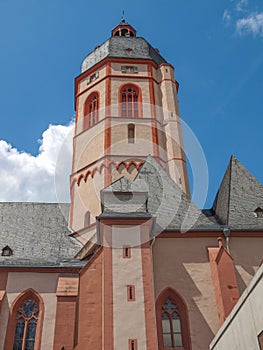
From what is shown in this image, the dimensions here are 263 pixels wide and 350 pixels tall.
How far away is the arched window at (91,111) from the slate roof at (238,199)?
8.80 m

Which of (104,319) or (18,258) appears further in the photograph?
(18,258)

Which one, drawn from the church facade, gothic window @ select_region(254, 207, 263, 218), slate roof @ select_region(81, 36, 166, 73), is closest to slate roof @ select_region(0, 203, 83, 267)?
the church facade

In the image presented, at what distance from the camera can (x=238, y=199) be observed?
17.5 meters

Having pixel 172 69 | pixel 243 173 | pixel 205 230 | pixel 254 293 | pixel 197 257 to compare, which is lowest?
pixel 254 293

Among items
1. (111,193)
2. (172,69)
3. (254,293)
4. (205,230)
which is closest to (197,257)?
(205,230)

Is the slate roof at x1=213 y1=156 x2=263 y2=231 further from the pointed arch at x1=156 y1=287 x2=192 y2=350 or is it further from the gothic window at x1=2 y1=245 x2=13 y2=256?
the gothic window at x1=2 y1=245 x2=13 y2=256

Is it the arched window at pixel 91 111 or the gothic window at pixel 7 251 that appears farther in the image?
the arched window at pixel 91 111

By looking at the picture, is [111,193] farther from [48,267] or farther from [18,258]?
[18,258]

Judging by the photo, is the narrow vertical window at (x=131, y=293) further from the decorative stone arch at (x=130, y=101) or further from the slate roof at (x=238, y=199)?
the decorative stone arch at (x=130, y=101)

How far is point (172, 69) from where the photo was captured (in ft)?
89.1

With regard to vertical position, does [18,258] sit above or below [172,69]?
below

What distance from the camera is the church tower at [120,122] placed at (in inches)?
853

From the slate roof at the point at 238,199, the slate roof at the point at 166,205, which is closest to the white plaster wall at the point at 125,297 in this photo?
the slate roof at the point at 166,205

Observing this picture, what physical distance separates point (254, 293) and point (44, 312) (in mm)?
9476
